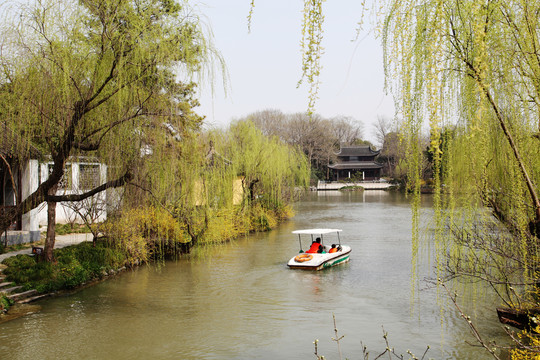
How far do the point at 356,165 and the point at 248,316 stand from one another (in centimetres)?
4538

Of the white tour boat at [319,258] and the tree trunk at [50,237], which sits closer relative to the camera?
the tree trunk at [50,237]

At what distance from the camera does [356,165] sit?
171 feet

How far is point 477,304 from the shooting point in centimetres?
808

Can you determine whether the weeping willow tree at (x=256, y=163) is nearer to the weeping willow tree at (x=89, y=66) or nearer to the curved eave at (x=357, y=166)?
the weeping willow tree at (x=89, y=66)

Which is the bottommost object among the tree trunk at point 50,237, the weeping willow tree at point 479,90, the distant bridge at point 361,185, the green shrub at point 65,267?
the green shrub at point 65,267

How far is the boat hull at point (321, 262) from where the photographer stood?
1143 centimetres

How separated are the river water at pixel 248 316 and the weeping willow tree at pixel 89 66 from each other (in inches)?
84.9

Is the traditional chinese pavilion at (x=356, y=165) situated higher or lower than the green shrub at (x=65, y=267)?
higher

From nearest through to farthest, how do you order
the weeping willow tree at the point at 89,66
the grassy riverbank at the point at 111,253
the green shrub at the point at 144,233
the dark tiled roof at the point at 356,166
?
the weeping willow tree at the point at 89,66 < the grassy riverbank at the point at 111,253 < the green shrub at the point at 144,233 < the dark tiled roof at the point at 356,166

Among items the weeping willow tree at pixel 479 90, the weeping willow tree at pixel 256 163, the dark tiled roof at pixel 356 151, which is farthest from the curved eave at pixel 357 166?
the weeping willow tree at pixel 479 90

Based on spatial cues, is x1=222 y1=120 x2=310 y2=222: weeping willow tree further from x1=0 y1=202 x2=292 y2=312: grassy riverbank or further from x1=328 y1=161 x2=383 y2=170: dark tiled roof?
x1=328 y1=161 x2=383 y2=170: dark tiled roof

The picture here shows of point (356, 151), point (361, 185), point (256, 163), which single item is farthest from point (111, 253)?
point (356, 151)

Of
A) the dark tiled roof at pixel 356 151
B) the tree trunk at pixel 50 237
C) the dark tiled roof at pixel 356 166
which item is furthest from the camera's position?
the dark tiled roof at pixel 356 151

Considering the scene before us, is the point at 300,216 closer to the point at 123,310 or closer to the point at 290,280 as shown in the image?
the point at 290,280
